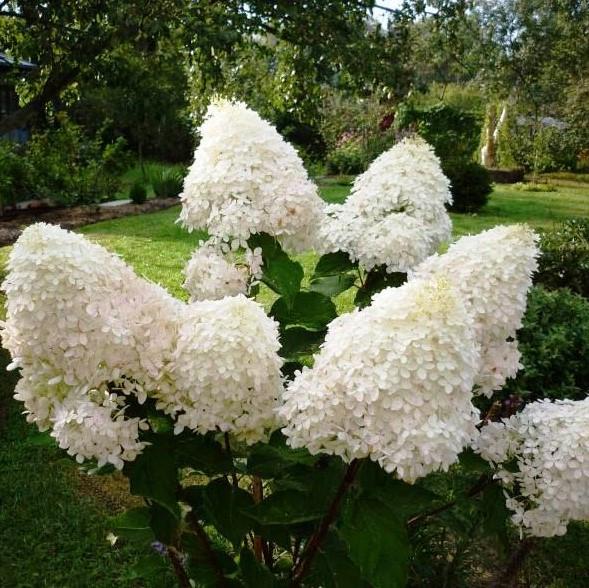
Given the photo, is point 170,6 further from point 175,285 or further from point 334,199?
point 334,199

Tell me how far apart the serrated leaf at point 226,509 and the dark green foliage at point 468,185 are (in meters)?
11.7

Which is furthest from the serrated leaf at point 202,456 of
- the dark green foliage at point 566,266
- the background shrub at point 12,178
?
the background shrub at point 12,178

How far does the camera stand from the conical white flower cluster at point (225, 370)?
112cm

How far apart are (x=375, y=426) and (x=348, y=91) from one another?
5.91m

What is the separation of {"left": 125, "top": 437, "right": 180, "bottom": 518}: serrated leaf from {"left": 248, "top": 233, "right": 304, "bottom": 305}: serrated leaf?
0.44m

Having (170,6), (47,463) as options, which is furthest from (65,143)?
(47,463)

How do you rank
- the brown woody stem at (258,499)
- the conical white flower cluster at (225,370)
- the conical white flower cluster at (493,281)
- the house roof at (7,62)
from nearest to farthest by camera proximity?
the conical white flower cluster at (225,370)
the conical white flower cluster at (493,281)
the brown woody stem at (258,499)
the house roof at (7,62)

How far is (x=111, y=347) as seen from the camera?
3.62 feet

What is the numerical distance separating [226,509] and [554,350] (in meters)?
3.41

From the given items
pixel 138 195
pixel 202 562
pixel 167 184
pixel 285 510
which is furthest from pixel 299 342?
pixel 167 184

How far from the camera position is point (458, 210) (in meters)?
12.8

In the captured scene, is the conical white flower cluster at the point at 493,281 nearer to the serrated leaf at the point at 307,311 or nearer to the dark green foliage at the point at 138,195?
the serrated leaf at the point at 307,311

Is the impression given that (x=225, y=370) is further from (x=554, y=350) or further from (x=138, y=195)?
(x=138, y=195)

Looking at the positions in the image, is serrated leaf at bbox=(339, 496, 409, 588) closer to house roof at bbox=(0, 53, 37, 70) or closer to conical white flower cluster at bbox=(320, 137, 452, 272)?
conical white flower cluster at bbox=(320, 137, 452, 272)
